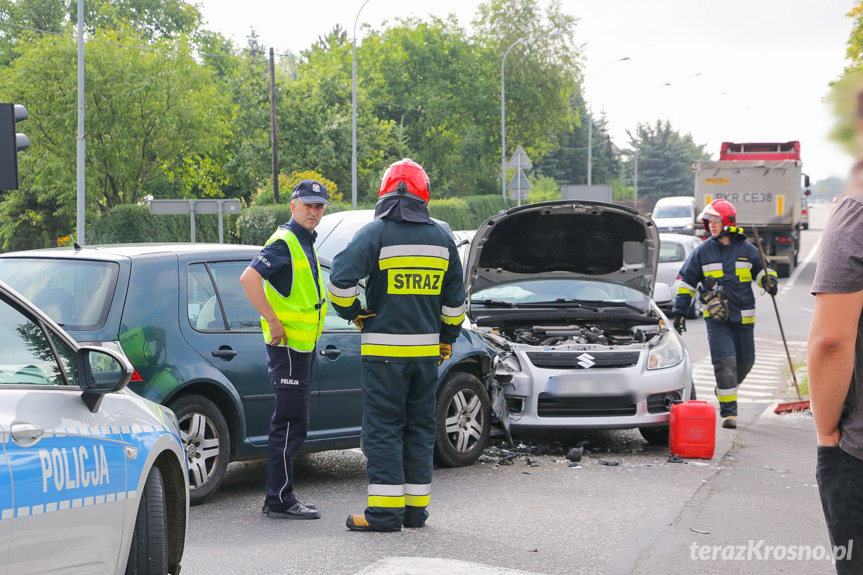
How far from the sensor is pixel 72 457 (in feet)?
11.0

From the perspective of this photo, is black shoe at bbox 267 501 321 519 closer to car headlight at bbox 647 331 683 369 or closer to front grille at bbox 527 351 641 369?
front grille at bbox 527 351 641 369

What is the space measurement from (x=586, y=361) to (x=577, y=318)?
1078 millimetres

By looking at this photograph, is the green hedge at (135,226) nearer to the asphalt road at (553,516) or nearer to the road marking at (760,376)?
the road marking at (760,376)

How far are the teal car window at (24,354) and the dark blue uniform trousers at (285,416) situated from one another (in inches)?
95.8

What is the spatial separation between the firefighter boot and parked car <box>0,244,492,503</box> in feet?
13.0

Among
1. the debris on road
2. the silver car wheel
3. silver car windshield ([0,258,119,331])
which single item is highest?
silver car windshield ([0,258,119,331])

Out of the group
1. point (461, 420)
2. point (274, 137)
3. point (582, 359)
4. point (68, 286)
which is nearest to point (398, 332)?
point (68, 286)

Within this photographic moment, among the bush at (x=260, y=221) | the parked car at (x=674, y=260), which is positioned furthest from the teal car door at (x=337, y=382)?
the bush at (x=260, y=221)

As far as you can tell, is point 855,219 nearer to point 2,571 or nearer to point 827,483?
point 827,483

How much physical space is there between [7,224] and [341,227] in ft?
102

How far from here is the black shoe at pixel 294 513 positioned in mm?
6027

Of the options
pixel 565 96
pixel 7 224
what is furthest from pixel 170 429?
pixel 565 96

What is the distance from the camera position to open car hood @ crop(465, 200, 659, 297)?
8945 millimetres

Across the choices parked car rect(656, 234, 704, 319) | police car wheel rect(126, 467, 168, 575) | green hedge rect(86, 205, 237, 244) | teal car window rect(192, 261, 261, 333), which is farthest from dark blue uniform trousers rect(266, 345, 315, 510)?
green hedge rect(86, 205, 237, 244)
